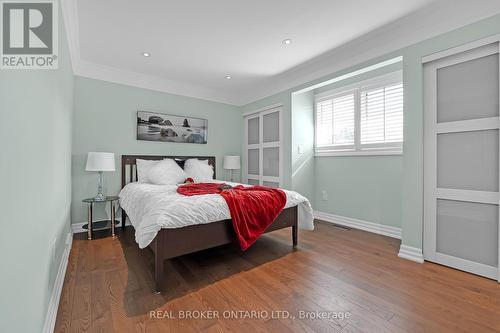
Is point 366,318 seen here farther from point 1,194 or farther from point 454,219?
point 1,194

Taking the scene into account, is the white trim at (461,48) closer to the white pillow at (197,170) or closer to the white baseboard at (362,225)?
the white baseboard at (362,225)

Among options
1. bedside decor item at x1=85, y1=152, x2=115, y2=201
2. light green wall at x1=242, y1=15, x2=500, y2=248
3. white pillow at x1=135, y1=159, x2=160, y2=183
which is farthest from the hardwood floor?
white pillow at x1=135, y1=159, x2=160, y2=183

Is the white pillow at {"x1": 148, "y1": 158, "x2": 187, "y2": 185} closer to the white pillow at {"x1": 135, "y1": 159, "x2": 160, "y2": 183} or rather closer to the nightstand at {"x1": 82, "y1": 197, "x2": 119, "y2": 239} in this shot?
the white pillow at {"x1": 135, "y1": 159, "x2": 160, "y2": 183}

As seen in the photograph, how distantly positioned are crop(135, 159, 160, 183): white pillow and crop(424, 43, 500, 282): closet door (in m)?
3.74

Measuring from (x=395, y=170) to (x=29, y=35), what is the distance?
3.96m

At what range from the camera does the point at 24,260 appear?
101cm

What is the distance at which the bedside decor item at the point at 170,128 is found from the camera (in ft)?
12.9

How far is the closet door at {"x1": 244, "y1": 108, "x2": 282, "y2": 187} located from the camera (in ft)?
14.3

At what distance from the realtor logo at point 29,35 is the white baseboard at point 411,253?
335 centimetres

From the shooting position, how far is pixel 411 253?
2477 millimetres

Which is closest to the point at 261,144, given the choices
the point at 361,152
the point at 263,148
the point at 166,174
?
the point at 263,148

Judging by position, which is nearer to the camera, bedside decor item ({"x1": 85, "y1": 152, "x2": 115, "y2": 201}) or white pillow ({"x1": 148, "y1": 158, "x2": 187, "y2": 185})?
bedside decor item ({"x1": 85, "y1": 152, "x2": 115, "y2": 201})

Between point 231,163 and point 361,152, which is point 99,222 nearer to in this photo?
point 231,163

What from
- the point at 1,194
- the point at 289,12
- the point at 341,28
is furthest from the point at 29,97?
the point at 341,28
